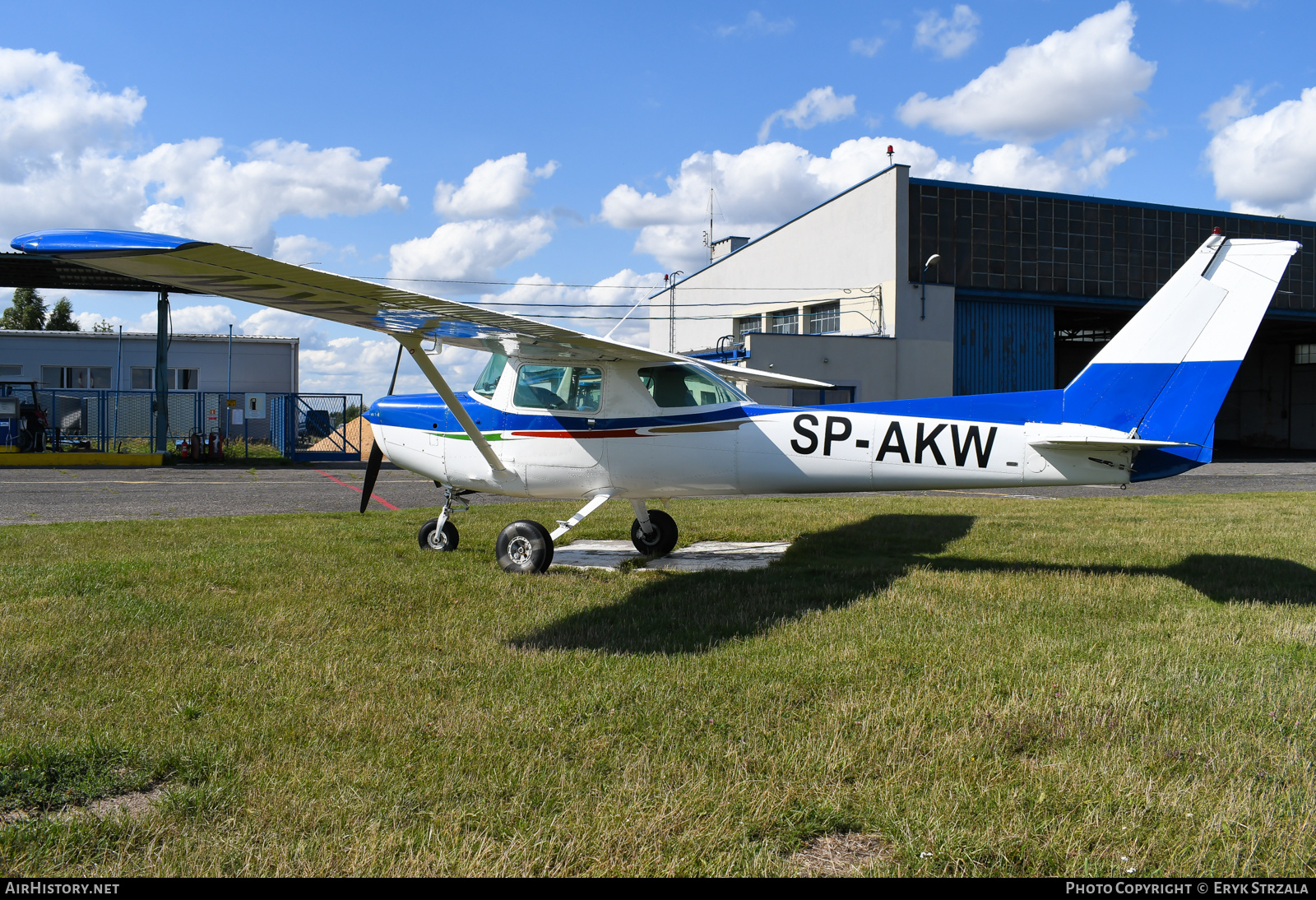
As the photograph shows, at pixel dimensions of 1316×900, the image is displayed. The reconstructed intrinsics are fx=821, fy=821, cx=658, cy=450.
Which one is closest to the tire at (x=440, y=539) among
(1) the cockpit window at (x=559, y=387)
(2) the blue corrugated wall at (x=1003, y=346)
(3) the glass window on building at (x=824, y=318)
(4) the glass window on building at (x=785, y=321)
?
(1) the cockpit window at (x=559, y=387)

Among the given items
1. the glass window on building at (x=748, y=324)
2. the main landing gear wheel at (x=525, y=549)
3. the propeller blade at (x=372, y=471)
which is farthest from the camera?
the glass window on building at (x=748, y=324)

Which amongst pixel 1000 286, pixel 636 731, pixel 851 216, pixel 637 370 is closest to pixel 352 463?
pixel 851 216

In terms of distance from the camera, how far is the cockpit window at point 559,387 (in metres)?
8.34

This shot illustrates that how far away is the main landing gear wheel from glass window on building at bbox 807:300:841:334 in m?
22.9

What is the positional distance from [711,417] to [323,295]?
3.70 metres

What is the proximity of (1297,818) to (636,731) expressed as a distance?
2.55 m

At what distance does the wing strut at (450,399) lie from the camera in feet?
25.0

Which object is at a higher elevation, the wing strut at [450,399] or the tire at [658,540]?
the wing strut at [450,399]

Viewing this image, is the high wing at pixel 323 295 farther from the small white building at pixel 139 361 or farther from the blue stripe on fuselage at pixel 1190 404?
the small white building at pixel 139 361

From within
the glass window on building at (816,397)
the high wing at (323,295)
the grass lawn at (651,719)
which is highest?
the glass window on building at (816,397)

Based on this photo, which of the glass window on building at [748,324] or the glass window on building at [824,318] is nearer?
the glass window on building at [824,318]

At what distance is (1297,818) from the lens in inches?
117

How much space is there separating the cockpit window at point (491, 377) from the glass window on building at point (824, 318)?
71.8ft

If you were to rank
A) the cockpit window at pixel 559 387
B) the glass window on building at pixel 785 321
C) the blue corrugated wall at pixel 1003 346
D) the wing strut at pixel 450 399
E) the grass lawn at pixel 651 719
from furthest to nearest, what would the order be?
the glass window on building at pixel 785 321
the blue corrugated wall at pixel 1003 346
the cockpit window at pixel 559 387
the wing strut at pixel 450 399
the grass lawn at pixel 651 719
